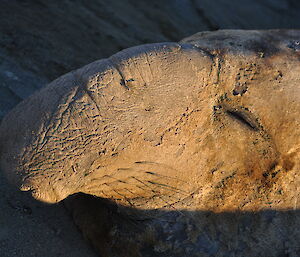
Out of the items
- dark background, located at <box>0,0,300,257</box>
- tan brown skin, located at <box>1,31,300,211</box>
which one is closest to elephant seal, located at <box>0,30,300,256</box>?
tan brown skin, located at <box>1,31,300,211</box>

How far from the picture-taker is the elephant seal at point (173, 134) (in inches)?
81.5

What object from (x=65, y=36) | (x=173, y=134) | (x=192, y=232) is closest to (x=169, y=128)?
(x=173, y=134)

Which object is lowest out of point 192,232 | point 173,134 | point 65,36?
point 192,232

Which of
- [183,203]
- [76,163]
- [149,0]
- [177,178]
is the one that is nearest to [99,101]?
[76,163]

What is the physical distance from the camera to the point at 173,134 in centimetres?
223

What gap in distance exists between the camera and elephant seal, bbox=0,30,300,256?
207cm

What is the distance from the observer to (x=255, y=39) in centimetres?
268

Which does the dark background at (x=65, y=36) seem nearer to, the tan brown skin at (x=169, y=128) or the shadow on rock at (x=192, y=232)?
the shadow on rock at (x=192, y=232)

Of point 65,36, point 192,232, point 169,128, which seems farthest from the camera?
point 65,36

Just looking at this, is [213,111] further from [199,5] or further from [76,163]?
[199,5]

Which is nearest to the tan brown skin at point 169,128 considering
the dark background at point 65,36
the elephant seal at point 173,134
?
the elephant seal at point 173,134

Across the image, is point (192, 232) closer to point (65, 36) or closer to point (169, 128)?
point (169, 128)

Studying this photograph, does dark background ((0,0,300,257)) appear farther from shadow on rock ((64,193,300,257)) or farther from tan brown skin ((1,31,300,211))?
tan brown skin ((1,31,300,211))

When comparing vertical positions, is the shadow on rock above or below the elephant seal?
below
